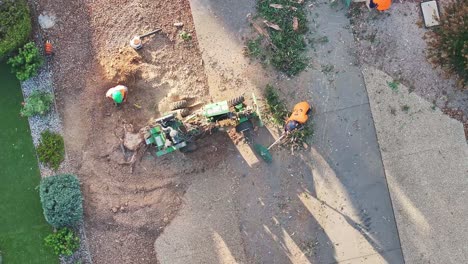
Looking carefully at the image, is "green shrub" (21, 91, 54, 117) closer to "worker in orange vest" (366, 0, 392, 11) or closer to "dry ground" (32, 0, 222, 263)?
"dry ground" (32, 0, 222, 263)

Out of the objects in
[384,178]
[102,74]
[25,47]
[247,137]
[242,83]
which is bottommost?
[384,178]

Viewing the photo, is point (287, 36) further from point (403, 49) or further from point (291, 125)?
point (403, 49)

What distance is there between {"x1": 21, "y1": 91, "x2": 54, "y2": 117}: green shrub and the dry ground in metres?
0.22

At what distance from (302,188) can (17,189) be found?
5.36 meters

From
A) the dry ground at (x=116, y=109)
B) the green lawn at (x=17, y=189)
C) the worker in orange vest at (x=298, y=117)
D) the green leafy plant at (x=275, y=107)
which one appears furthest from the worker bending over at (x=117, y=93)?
the worker in orange vest at (x=298, y=117)

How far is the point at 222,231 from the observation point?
33.2ft

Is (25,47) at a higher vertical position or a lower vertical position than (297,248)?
higher

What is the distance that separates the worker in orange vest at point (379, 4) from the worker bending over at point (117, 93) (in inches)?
190

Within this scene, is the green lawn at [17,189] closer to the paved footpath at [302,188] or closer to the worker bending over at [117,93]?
the worker bending over at [117,93]

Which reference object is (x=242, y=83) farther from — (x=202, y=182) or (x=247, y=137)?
(x=202, y=182)

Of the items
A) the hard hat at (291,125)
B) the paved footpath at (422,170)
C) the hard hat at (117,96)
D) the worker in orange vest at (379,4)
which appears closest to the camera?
the hard hat at (291,125)

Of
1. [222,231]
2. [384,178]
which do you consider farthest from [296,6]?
[222,231]

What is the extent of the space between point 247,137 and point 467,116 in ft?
13.8

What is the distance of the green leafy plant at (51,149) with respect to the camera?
10.1m
